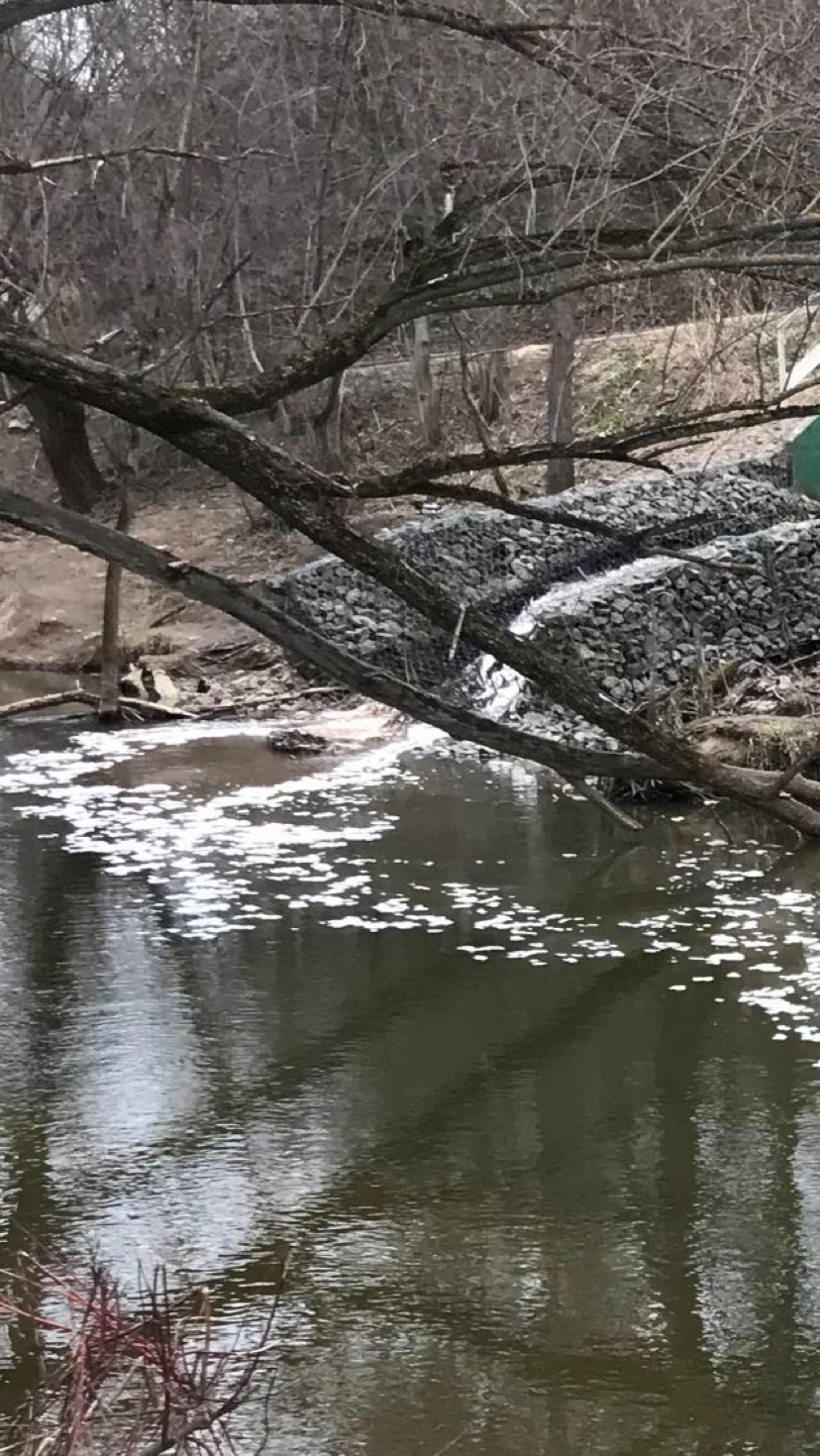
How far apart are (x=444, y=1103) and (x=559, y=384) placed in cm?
1144

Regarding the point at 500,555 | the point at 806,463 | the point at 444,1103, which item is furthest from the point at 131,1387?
the point at 806,463

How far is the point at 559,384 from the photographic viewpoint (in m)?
16.9

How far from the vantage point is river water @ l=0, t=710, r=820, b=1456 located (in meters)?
4.71

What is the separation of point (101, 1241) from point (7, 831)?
5.95 m

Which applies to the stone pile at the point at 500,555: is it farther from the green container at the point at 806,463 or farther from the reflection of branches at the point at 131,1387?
the reflection of branches at the point at 131,1387

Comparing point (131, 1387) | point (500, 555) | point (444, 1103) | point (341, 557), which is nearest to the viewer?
point (131, 1387)

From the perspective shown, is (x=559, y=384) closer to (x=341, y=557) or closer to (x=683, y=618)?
(x=683, y=618)

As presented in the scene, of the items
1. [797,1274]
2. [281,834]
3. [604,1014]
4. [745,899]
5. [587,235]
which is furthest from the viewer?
[281,834]

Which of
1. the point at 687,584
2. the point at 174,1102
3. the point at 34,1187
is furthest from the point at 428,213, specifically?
the point at 34,1187

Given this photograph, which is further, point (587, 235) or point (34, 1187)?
point (587, 235)

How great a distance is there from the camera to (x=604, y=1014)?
7.64 metres

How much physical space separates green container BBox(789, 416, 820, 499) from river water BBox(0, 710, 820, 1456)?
6.66 meters

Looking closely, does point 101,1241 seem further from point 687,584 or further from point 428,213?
point 687,584

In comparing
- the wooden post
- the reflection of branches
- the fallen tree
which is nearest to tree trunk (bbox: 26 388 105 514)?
the wooden post
